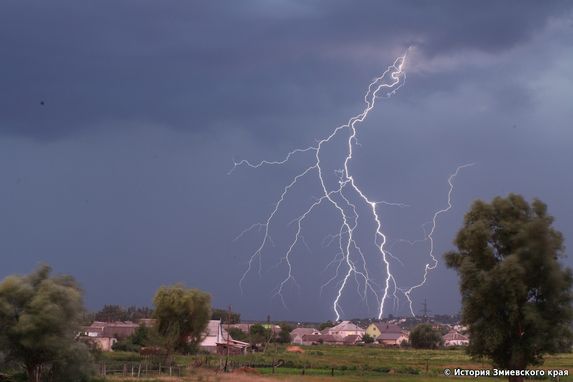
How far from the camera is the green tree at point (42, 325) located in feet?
97.2

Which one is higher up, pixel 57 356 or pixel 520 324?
pixel 520 324

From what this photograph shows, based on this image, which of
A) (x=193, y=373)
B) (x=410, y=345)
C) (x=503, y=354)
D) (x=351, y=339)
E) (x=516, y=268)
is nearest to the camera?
(x=516, y=268)

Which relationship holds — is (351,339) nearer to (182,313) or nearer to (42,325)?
(182,313)

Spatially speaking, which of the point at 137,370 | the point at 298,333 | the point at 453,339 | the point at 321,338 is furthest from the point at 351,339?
the point at 137,370

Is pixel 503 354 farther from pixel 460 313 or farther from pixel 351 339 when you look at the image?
pixel 351 339

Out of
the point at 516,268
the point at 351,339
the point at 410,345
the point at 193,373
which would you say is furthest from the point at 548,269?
the point at 351,339

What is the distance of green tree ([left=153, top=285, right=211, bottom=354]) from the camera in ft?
194

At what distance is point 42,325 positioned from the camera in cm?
2966

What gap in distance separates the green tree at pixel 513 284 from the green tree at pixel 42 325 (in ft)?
57.7

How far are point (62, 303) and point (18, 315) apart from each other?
191cm

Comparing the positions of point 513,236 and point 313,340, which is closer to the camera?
point 513,236

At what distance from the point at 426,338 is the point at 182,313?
50601 mm

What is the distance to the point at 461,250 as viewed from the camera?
23.4 m

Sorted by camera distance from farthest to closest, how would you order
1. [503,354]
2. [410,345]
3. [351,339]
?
[351,339]
[410,345]
[503,354]
